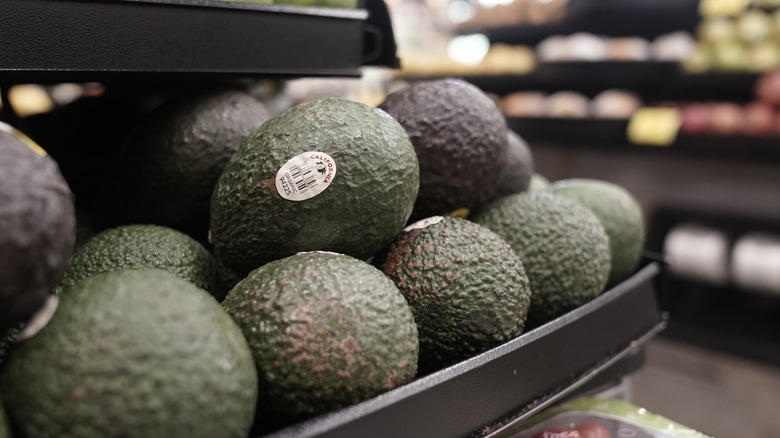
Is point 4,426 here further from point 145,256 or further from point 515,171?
point 515,171

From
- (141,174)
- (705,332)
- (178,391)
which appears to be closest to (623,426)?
(178,391)

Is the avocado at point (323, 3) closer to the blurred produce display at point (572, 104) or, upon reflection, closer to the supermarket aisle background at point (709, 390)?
the supermarket aisle background at point (709, 390)

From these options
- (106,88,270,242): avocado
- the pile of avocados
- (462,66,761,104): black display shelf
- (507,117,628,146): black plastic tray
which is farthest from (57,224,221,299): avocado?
(462,66,761,104): black display shelf

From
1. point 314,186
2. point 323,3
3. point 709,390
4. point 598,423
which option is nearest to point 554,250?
point 598,423

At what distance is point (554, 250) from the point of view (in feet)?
3.36

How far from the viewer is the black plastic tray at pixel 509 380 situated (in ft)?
2.16

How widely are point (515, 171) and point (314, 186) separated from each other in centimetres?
58

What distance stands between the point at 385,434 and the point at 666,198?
313 centimetres

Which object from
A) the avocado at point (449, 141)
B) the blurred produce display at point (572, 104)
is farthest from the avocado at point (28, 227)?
the blurred produce display at point (572, 104)

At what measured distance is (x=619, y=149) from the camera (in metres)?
3.59

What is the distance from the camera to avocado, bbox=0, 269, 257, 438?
0.56 metres

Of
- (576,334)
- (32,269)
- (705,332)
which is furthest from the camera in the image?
(705,332)

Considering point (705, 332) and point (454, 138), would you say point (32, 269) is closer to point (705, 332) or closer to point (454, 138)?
point (454, 138)

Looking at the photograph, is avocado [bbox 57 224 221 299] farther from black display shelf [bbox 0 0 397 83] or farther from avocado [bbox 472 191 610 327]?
avocado [bbox 472 191 610 327]
